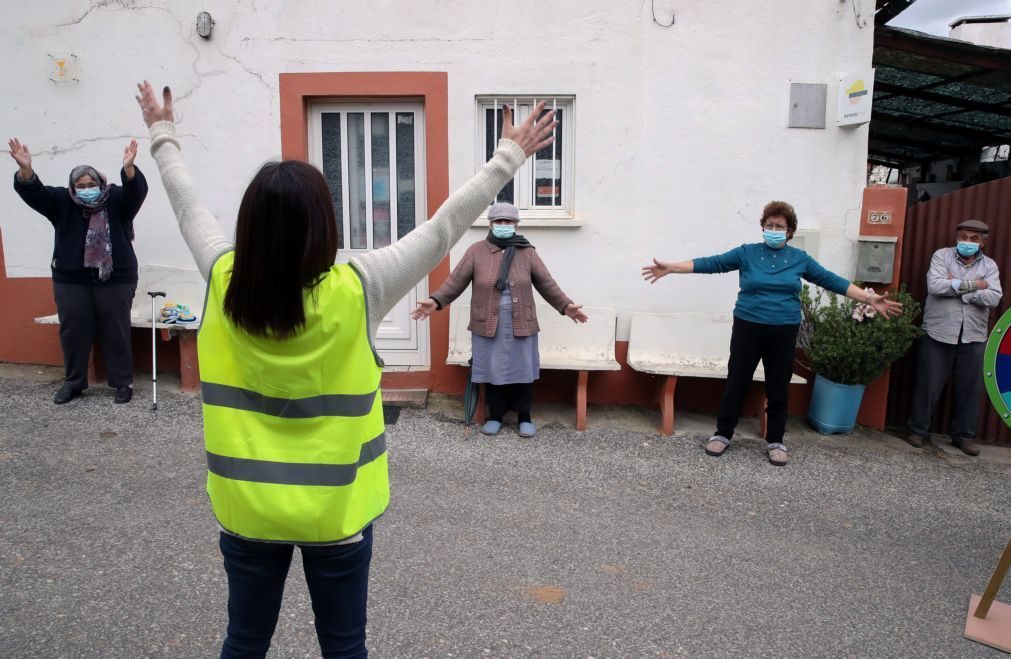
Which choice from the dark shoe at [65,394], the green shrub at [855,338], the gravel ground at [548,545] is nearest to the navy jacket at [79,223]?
the dark shoe at [65,394]

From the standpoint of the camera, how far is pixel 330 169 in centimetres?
657

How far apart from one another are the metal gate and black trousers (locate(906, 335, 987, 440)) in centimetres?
13

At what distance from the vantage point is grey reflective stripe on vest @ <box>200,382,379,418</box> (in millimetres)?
1802

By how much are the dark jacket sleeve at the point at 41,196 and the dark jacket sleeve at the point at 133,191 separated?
1.47ft

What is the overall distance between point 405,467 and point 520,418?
1.21m

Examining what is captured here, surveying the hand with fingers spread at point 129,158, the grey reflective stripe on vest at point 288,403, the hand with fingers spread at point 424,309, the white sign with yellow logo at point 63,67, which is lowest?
the hand with fingers spread at point 424,309

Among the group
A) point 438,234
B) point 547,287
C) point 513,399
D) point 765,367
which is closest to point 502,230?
point 547,287

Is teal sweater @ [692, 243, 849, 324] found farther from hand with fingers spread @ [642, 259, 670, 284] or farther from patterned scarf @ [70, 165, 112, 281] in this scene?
patterned scarf @ [70, 165, 112, 281]

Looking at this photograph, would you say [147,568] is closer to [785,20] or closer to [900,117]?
[785,20]

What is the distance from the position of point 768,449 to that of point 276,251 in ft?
15.5

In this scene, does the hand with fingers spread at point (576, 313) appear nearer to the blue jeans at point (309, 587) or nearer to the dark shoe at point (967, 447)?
the dark shoe at point (967, 447)

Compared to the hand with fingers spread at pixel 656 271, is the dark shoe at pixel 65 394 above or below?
below

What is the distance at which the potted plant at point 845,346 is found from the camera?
5.80m

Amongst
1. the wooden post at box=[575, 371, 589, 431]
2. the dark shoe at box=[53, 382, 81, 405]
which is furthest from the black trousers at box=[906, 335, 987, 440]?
the dark shoe at box=[53, 382, 81, 405]
